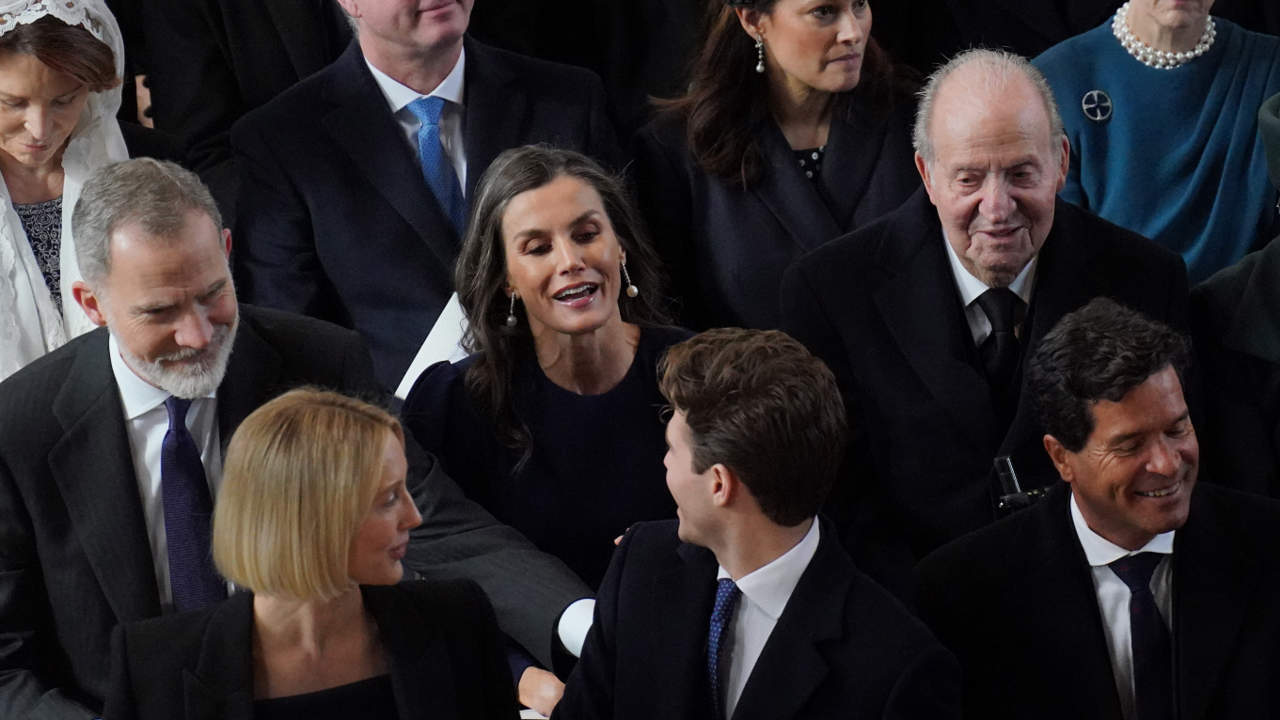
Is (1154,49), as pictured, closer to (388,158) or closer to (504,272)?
(504,272)

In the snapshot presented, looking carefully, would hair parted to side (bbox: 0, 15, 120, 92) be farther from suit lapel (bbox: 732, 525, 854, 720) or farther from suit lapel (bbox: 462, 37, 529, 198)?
suit lapel (bbox: 732, 525, 854, 720)

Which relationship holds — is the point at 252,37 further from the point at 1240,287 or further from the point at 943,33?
the point at 1240,287

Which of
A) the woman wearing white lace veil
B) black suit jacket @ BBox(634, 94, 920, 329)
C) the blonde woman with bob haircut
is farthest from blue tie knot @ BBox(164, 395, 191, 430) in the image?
black suit jacket @ BBox(634, 94, 920, 329)

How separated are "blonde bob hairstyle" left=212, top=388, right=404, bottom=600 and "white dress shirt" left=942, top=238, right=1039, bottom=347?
1.32 m

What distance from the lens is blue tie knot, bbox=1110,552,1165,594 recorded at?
10.1ft

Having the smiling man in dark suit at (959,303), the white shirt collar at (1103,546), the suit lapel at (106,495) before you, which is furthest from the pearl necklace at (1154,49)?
the suit lapel at (106,495)

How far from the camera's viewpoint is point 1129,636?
10.2 ft

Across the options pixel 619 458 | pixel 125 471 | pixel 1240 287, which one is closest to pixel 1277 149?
pixel 1240 287

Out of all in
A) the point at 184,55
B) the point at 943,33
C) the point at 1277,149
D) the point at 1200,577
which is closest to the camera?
the point at 1200,577

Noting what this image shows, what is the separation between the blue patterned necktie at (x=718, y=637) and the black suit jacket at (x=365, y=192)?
4.26ft

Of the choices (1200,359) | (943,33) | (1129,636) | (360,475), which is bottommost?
(1129,636)

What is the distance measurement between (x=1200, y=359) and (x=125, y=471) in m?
2.03

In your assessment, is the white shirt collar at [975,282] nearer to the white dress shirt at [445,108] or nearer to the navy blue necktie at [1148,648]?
the navy blue necktie at [1148,648]

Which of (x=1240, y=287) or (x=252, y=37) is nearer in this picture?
(x=1240, y=287)
